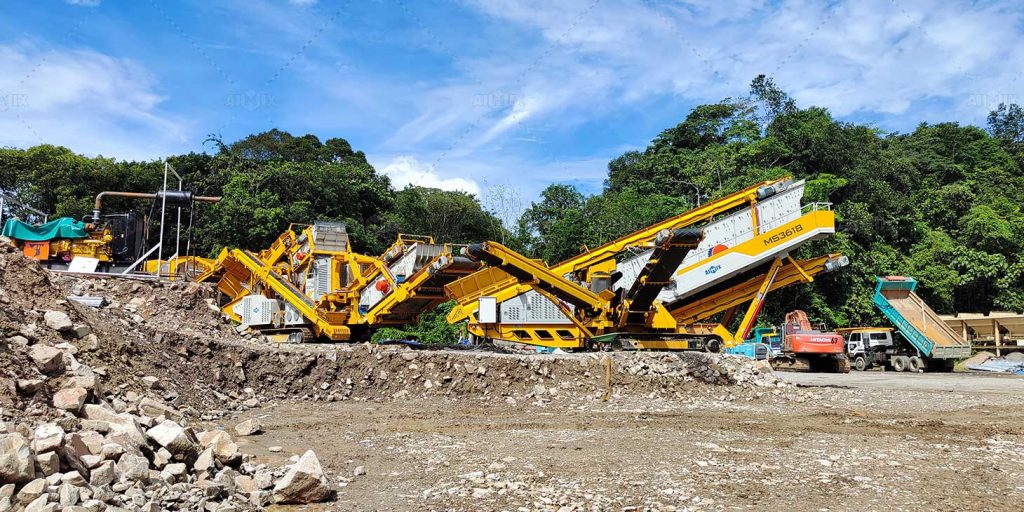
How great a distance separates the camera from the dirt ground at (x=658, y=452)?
5590 millimetres

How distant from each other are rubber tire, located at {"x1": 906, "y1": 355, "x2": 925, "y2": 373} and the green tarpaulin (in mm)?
25494

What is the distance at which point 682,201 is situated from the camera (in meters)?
35.4

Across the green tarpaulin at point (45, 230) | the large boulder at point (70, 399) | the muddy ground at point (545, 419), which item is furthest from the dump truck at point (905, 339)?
the green tarpaulin at point (45, 230)

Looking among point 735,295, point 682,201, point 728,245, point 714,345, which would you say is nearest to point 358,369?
point 714,345

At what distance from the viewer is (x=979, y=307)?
3297cm

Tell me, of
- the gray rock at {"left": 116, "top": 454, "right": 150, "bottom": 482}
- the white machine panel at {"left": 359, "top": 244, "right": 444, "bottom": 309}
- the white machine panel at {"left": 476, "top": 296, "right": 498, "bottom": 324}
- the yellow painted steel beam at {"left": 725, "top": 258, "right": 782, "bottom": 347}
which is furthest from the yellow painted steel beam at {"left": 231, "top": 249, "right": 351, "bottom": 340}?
the gray rock at {"left": 116, "top": 454, "right": 150, "bottom": 482}

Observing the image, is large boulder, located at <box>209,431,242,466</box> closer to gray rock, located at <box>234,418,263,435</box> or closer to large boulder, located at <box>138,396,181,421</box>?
large boulder, located at <box>138,396,181,421</box>

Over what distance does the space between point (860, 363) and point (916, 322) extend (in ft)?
7.47

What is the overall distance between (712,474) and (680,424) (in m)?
3.04

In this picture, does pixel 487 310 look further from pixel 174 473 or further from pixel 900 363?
pixel 900 363

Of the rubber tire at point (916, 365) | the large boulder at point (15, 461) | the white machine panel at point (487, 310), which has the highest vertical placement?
the white machine panel at point (487, 310)

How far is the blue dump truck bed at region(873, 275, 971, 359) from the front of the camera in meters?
22.3

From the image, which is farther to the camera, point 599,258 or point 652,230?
point 599,258

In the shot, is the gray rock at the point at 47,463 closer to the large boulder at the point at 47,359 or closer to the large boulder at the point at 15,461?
the large boulder at the point at 15,461
